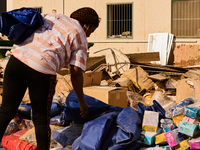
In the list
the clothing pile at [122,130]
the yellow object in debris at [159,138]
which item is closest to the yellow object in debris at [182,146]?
the clothing pile at [122,130]

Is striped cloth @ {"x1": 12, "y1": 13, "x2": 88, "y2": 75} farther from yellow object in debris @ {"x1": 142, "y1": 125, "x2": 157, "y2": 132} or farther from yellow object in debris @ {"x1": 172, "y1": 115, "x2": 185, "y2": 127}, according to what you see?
yellow object in debris @ {"x1": 172, "y1": 115, "x2": 185, "y2": 127}

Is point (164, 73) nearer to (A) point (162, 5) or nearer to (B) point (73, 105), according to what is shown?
(B) point (73, 105)

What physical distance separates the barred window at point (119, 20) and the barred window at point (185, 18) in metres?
1.74

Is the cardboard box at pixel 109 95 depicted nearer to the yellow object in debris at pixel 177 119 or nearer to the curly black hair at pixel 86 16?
the yellow object in debris at pixel 177 119

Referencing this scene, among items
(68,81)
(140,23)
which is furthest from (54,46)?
(140,23)

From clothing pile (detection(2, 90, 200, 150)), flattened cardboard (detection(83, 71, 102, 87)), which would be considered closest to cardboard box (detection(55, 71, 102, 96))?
flattened cardboard (detection(83, 71, 102, 87))

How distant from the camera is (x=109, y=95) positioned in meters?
3.66

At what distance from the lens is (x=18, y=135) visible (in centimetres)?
313

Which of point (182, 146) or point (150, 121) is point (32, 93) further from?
point (182, 146)

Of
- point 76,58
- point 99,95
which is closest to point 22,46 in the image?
point 76,58

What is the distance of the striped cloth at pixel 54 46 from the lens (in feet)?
6.38

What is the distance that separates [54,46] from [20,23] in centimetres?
30

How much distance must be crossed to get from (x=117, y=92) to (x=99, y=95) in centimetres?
31

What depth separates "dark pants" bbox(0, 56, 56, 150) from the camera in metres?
1.96
